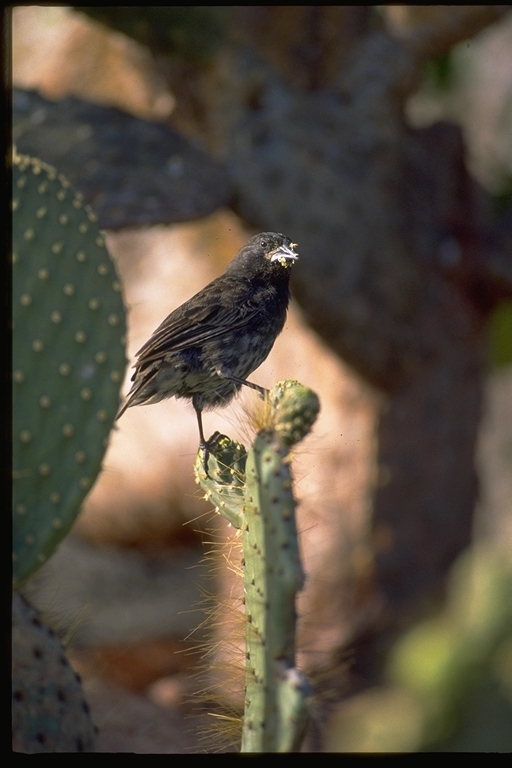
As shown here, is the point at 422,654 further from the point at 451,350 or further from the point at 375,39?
the point at 375,39

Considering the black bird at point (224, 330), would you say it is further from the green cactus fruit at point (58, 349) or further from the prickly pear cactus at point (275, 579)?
the green cactus fruit at point (58, 349)

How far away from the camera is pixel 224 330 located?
5.03 feet

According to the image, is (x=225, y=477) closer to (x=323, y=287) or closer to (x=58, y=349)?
(x=58, y=349)

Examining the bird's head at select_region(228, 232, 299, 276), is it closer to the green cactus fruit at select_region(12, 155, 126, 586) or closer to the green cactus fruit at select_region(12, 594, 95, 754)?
the green cactus fruit at select_region(12, 155, 126, 586)

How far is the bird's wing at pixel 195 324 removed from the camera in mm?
1519

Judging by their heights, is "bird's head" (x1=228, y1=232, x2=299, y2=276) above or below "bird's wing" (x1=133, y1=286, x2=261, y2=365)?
above

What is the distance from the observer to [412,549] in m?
4.26

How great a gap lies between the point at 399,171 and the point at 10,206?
2045mm

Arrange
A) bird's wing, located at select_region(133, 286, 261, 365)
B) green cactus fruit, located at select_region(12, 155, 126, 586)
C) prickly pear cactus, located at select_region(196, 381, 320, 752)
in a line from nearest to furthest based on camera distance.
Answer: prickly pear cactus, located at select_region(196, 381, 320, 752)
bird's wing, located at select_region(133, 286, 261, 365)
green cactus fruit, located at select_region(12, 155, 126, 586)

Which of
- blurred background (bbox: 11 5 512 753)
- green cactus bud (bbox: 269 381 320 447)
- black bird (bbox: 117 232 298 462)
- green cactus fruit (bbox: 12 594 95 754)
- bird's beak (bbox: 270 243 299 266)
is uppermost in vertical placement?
blurred background (bbox: 11 5 512 753)

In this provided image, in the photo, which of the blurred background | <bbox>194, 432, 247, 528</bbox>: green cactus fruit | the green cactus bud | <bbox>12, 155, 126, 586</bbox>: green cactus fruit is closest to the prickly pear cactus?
the green cactus bud

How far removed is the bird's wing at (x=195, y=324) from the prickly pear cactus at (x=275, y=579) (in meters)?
0.21

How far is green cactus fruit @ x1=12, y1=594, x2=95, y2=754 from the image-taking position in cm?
208

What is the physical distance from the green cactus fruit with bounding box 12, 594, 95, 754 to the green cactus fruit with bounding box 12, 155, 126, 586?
21 cm
